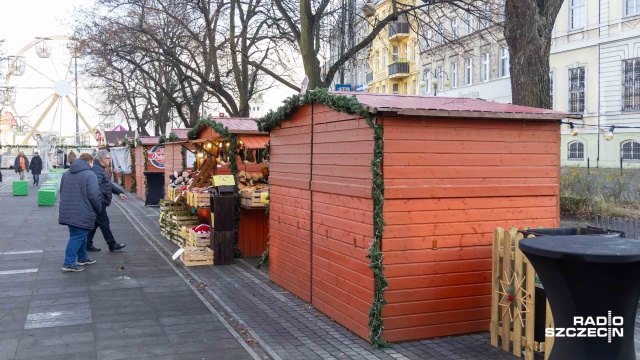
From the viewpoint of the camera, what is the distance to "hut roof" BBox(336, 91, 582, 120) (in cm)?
630

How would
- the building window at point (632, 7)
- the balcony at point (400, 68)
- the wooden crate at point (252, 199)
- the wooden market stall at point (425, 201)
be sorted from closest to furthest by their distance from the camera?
1. the wooden market stall at point (425, 201)
2. the wooden crate at point (252, 199)
3. the building window at point (632, 7)
4. the balcony at point (400, 68)

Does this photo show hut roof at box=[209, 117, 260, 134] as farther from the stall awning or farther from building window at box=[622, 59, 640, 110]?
building window at box=[622, 59, 640, 110]

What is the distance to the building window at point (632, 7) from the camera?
32.5 metres

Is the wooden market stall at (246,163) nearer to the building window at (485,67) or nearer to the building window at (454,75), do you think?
the building window at (485,67)

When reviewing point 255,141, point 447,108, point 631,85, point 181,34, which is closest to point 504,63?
point 631,85

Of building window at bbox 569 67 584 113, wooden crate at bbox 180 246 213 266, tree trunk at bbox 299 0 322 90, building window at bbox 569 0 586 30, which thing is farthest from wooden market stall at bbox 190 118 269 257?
building window at bbox 569 0 586 30

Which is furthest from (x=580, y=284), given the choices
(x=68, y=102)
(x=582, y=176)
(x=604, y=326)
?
(x=68, y=102)

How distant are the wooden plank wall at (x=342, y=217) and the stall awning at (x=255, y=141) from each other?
4.46 metres

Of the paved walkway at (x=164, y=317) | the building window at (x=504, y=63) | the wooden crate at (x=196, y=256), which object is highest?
the building window at (x=504, y=63)

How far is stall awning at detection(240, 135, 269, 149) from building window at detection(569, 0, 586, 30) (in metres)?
29.3

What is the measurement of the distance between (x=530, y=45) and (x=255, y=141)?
5.30 metres

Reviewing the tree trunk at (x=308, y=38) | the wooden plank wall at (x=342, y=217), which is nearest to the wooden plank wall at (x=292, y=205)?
the wooden plank wall at (x=342, y=217)

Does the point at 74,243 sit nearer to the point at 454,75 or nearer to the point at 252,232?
the point at 252,232

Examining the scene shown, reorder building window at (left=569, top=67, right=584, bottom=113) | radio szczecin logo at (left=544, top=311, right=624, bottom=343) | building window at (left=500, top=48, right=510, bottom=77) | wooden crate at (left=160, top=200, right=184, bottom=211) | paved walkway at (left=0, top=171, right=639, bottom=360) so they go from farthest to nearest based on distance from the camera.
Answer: building window at (left=500, top=48, right=510, bottom=77)
building window at (left=569, top=67, right=584, bottom=113)
wooden crate at (left=160, top=200, right=184, bottom=211)
paved walkway at (left=0, top=171, right=639, bottom=360)
radio szczecin logo at (left=544, top=311, right=624, bottom=343)
